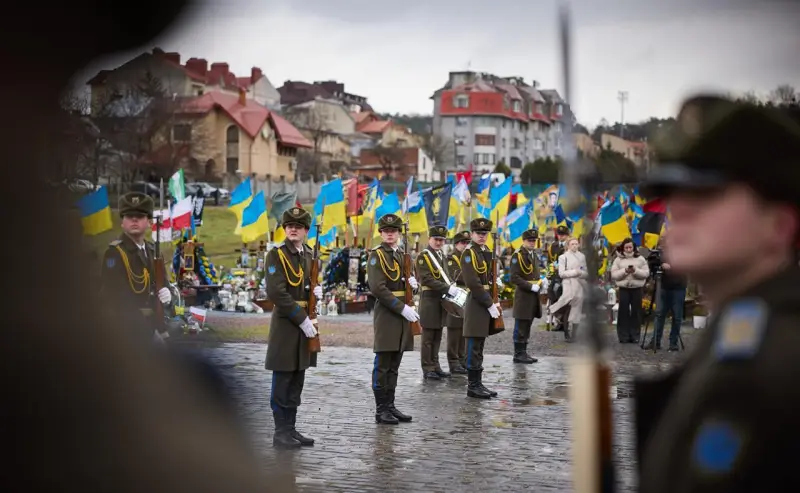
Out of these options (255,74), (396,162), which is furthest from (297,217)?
(396,162)

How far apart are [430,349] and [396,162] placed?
194 ft

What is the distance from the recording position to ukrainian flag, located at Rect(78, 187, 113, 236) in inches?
90.0

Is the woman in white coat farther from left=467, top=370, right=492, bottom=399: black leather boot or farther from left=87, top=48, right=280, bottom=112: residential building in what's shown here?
left=87, top=48, right=280, bottom=112: residential building

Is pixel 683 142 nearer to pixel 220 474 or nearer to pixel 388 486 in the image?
pixel 220 474

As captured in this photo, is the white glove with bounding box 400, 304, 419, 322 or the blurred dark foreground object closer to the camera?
the blurred dark foreground object

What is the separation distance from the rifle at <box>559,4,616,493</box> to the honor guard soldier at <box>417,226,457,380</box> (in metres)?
9.75

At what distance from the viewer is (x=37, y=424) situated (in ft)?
7.36

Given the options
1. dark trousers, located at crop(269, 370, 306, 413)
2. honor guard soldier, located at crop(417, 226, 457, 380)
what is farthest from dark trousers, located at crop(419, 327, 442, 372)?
dark trousers, located at crop(269, 370, 306, 413)

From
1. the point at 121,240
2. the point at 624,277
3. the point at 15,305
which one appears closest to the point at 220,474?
the point at 15,305

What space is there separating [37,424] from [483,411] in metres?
7.49

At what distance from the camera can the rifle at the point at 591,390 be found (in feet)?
4.60

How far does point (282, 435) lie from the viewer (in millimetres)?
7535

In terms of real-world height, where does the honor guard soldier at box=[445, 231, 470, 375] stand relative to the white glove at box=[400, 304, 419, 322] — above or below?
below

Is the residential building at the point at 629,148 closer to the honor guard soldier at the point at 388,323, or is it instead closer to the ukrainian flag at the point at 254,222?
the honor guard soldier at the point at 388,323
